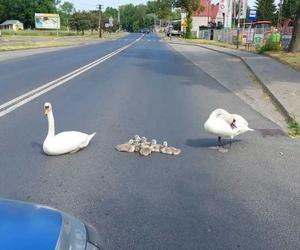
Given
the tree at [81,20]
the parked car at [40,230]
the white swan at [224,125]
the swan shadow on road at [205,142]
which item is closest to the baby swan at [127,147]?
the swan shadow on road at [205,142]

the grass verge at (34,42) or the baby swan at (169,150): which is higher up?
the baby swan at (169,150)

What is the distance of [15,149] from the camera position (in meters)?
6.82

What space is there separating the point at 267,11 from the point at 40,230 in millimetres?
112262

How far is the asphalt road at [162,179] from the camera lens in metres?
4.15

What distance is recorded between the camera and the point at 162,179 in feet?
18.1

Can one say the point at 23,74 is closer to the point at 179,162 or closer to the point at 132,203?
the point at 179,162

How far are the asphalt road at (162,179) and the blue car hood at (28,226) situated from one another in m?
1.36

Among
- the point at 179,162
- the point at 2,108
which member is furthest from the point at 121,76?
the point at 179,162

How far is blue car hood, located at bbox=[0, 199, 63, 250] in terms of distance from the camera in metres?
2.06

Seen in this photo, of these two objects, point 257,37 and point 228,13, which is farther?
point 228,13

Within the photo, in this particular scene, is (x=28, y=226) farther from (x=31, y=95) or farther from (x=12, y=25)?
(x=12, y=25)

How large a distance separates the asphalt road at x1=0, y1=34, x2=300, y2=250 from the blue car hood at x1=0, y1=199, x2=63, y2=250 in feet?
4.47

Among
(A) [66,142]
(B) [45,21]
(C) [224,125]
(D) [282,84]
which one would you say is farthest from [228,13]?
(B) [45,21]

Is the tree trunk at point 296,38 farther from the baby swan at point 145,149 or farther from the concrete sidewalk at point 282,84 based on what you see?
the baby swan at point 145,149
